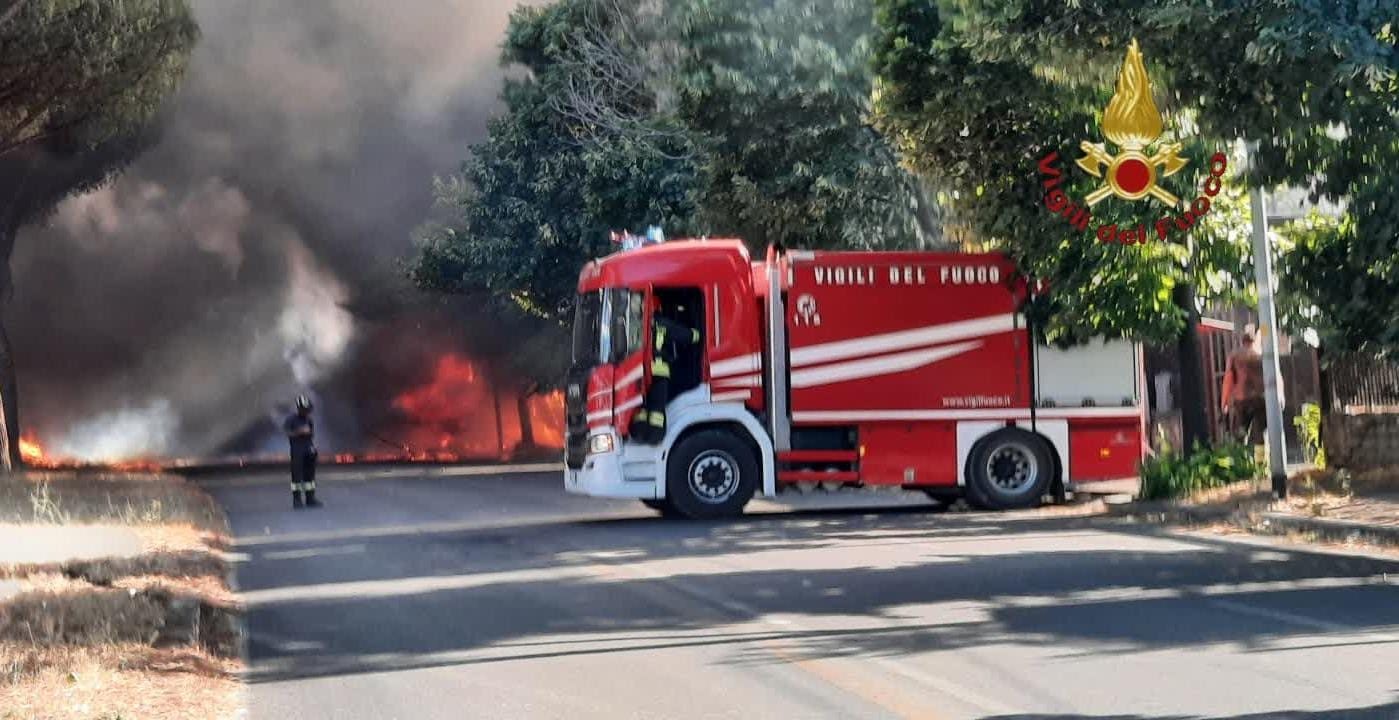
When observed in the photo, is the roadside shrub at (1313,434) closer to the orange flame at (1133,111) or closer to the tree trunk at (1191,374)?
the tree trunk at (1191,374)

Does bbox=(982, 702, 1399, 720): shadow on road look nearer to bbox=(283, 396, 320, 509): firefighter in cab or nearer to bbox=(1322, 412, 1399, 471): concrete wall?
bbox=(1322, 412, 1399, 471): concrete wall

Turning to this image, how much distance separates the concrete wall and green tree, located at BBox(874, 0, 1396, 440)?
2.08m

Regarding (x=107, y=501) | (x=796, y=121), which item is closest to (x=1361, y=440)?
(x=796, y=121)

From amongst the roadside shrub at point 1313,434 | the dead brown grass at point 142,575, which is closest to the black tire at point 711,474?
the dead brown grass at point 142,575

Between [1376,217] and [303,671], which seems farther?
[1376,217]

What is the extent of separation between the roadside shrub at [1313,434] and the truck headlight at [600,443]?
7.78 metres

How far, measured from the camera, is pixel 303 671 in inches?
388

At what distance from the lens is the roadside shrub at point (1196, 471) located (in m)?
19.5

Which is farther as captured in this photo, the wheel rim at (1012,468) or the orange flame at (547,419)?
the orange flame at (547,419)

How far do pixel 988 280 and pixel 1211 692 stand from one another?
1268 centimetres

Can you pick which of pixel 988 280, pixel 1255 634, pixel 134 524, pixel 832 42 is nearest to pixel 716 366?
pixel 988 280

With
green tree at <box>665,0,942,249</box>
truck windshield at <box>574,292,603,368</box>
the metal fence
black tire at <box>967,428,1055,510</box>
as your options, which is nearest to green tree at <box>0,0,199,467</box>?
green tree at <box>665,0,942,249</box>

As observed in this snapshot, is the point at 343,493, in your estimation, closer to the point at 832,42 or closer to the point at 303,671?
the point at 832,42

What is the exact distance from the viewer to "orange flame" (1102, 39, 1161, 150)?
15008mm
